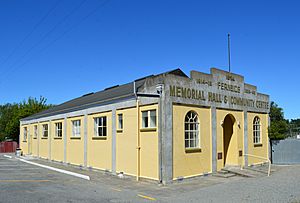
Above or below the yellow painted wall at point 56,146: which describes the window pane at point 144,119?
above

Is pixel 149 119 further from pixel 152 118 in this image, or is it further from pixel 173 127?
pixel 173 127

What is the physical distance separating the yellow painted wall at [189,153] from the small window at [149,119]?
938 millimetres

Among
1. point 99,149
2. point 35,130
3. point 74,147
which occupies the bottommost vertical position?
point 74,147

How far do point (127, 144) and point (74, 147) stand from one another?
23.4 feet

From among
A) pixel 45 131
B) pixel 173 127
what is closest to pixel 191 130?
pixel 173 127

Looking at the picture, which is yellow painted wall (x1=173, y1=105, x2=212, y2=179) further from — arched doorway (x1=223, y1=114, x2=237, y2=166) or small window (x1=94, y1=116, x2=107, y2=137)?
small window (x1=94, y1=116, x2=107, y2=137)

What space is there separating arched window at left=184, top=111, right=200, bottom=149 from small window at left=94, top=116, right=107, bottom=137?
17.3ft

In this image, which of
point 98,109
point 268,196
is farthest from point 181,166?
point 98,109

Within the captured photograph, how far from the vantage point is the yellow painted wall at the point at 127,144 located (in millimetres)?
14727

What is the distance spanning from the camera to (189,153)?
14.1 metres

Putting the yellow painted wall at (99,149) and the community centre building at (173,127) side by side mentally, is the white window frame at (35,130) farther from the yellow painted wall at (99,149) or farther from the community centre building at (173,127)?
the yellow painted wall at (99,149)

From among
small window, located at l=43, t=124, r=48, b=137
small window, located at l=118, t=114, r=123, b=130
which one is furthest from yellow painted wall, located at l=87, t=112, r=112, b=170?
small window, located at l=43, t=124, r=48, b=137

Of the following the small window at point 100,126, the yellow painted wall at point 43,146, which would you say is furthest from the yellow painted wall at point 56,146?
the small window at point 100,126

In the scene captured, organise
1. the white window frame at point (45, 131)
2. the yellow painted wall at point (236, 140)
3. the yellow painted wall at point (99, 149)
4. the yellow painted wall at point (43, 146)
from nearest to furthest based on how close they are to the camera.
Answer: the yellow painted wall at point (99, 149)
the yellow painted wall at point (236, 140)
the yellow painted wall at point (43, 146)
the white window frame at point (45, 131)
